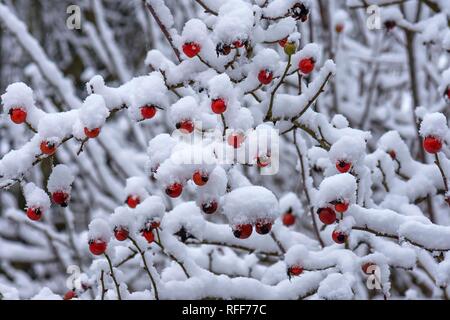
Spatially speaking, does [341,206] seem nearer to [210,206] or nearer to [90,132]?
[210,206]

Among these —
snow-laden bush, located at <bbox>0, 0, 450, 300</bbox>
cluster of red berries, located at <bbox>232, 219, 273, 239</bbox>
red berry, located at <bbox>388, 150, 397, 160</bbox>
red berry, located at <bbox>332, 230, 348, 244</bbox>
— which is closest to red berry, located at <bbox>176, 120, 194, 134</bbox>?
snow-laden bush, located at <bbox>0, 0, 450, 300</bbox>

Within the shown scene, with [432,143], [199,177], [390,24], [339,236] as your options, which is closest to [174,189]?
[199,177]

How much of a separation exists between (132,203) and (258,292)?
1.81ft

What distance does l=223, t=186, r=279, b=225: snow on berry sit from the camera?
1604 millimetres

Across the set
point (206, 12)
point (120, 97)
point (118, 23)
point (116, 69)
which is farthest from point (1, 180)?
point (118, 23)

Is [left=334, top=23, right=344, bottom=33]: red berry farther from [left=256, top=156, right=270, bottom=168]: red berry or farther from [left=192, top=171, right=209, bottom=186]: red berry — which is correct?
[left=192, top=171, right=209, bottom=186]: red berry

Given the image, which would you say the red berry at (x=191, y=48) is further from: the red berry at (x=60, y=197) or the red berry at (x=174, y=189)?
the red berry at (x=60, y=197)

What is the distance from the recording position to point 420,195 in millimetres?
2523

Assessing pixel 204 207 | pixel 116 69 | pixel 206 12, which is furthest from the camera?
pixel 116 69

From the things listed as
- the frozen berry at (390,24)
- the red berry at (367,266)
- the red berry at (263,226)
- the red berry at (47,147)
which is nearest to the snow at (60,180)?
the red berry at (47,147)

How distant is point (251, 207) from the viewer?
5.26ft

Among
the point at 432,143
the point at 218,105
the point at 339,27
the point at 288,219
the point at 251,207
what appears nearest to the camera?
the point at 251,207
